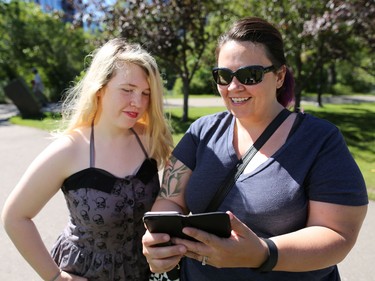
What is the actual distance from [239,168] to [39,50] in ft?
76.0

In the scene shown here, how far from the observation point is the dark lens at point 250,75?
5.68ft

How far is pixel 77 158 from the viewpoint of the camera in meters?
2.02

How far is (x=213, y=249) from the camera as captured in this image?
1446 millimetres

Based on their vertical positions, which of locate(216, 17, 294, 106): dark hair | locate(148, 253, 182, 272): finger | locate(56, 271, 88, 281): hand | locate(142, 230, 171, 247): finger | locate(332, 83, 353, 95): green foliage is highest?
locate(216, 17, 294, 106): dark hair

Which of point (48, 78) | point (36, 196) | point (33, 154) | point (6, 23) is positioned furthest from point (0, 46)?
point (36, 196)

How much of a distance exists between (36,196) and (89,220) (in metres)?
0.28

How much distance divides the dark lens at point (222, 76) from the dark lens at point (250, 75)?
0.17ft

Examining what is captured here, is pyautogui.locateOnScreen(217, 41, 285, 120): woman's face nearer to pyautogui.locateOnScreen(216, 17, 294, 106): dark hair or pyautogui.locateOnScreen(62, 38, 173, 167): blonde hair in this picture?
pyautogui.locateOnScreen(216, 17, 294, 106): dark hair

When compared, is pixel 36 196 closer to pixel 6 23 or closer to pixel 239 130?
pixel 239 130

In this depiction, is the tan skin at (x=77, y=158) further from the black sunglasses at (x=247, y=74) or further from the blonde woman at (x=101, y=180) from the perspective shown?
the black sunglasses at (x=247, y=74)

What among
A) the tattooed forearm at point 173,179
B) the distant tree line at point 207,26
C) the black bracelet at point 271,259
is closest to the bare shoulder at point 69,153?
the tattooed forearm at point 173,179

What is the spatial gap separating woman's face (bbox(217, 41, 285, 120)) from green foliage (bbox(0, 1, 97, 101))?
71.2 ft

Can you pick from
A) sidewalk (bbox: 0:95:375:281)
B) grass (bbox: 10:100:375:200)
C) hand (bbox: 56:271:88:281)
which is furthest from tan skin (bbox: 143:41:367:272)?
grass (bbox: 10:100:375:200)

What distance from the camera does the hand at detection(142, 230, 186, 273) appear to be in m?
1.51
